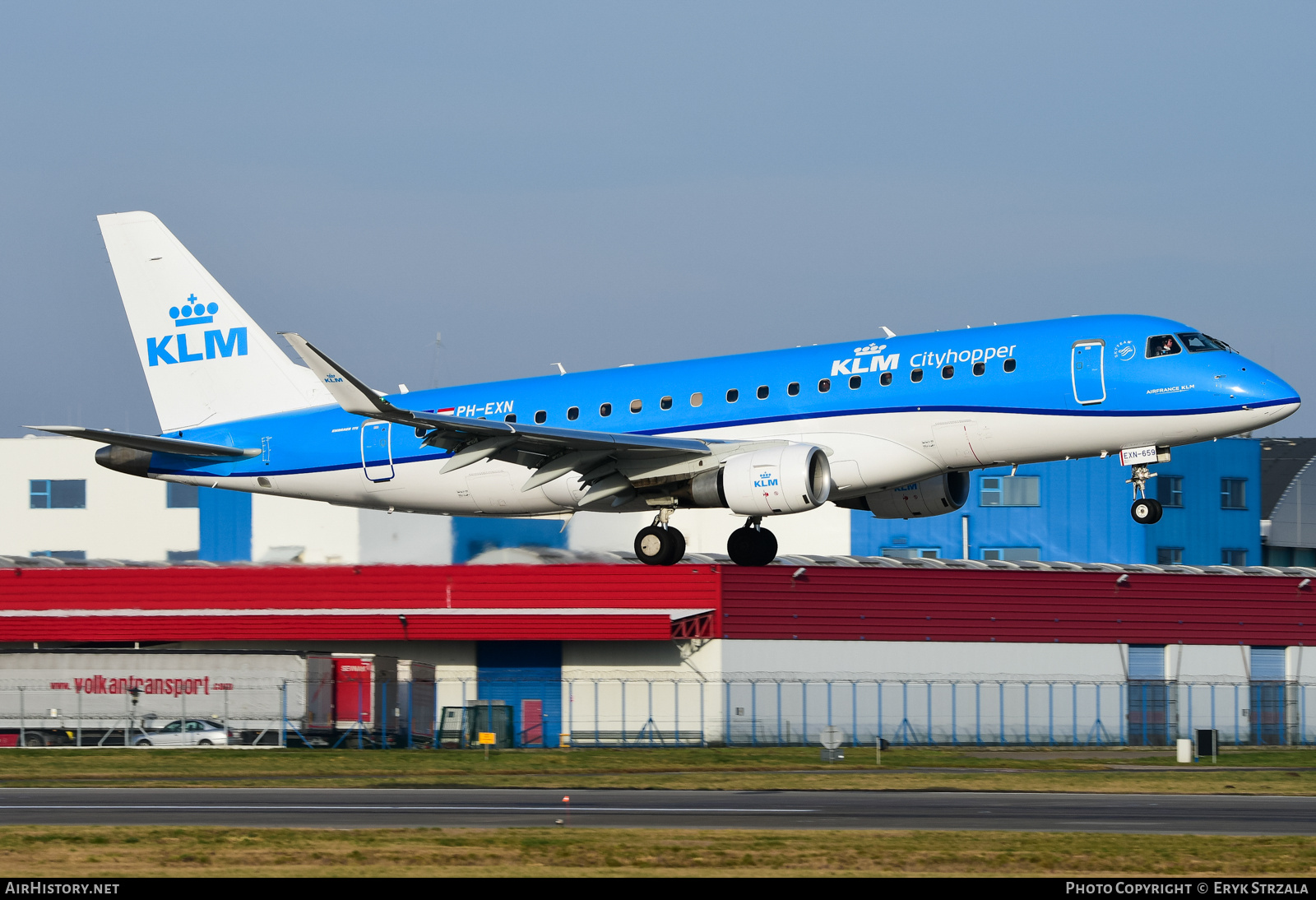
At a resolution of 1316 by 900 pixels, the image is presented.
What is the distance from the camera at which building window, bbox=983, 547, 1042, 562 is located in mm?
87500

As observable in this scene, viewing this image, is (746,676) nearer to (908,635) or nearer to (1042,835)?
(908,635)

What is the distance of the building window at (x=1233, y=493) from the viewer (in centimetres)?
9119

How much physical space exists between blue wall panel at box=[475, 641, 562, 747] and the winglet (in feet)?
108

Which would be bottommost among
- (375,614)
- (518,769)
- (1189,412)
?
(518,769)

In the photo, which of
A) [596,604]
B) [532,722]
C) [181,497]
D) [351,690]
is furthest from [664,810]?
[181,497]

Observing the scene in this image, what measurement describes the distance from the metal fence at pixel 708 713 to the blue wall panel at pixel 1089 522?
15.6 m

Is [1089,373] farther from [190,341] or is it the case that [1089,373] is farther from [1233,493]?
[1233,493]

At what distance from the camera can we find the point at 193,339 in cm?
4606

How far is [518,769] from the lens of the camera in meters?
50.5

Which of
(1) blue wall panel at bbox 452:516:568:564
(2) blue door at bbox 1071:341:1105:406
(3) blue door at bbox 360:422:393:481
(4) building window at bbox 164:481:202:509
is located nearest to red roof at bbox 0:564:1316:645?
(1) blue wall panel at bbox 452:516:568:564

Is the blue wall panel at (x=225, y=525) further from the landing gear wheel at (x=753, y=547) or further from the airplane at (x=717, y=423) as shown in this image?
the landing gear wheel at (x=753, y=547)

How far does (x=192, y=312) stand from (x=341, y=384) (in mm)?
13280
